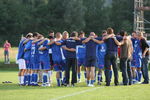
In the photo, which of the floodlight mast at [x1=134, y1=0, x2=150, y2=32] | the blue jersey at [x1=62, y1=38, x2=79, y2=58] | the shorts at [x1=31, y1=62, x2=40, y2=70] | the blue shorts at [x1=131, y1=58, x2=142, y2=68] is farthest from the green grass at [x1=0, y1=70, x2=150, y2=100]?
the floodlight mast at [x1=134, y1=0, x2=150, y2=32]

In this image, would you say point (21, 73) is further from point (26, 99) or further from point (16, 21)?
point (16, 21)

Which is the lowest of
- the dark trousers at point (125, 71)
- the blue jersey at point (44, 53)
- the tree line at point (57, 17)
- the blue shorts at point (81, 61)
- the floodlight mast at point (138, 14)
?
the dark trousers at point (125, 71)

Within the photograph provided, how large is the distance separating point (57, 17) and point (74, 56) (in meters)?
60.8

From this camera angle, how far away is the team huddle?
58.9 feet

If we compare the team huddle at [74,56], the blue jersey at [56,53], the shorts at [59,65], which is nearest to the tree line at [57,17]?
the team huddle at [74,56]

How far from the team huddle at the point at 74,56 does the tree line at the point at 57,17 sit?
54.8m

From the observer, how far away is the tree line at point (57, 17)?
245 feet

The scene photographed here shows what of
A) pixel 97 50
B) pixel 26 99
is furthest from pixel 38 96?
pixel 97 50

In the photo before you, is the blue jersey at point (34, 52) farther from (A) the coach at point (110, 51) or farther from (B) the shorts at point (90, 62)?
(A) the coach at point (110, 51)

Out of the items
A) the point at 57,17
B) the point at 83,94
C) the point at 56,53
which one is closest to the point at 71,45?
the point at 56,53

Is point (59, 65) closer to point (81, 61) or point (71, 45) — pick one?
point (71, 45)

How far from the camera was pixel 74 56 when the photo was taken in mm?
17953

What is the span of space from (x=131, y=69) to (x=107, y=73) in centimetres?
202

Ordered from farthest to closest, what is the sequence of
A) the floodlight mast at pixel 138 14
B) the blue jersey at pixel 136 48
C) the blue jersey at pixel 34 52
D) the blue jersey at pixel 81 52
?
the floodlight mast at pixel 138 14
the blue jersey at pixel 81 52
the blue jersey at pixel 136 48
the blue jersey at pixel 34 52
